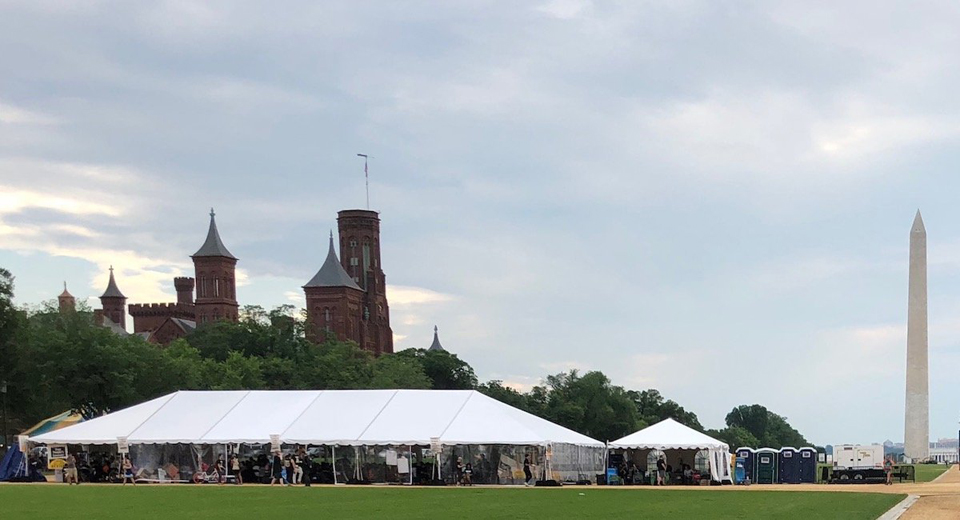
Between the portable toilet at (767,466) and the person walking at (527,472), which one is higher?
the person walking at (527,472)

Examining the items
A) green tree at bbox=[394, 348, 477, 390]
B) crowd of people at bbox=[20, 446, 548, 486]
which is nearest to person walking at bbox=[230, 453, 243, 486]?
crowd of people at bbox=[20, 446, 548, 486]

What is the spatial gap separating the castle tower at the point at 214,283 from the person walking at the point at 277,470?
108 metres

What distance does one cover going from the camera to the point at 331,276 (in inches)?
5428

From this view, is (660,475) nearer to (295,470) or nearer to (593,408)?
(295,470)

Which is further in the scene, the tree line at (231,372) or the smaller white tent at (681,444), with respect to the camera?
the tree line at (231,372)

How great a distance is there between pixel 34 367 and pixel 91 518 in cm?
4035

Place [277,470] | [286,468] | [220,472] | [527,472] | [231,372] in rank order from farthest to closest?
[231,372] < [220,472] < [277,470] < [286,468] < [527,472]

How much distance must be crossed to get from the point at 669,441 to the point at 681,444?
0.43 m

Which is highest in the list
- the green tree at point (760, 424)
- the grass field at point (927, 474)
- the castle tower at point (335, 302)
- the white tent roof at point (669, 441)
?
→ the castle tower at point (335, 302)

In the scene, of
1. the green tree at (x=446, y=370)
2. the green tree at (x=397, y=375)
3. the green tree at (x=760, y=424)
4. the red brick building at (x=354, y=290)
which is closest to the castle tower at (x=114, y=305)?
the red brick building at (x=354, y=290)

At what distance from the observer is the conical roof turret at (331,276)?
450ft

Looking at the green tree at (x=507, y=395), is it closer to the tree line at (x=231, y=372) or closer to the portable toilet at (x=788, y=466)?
the tree line at (x=231, y=372)

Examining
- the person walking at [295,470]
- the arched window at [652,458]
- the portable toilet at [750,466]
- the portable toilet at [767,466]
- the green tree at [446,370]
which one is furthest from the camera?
the green tree at [446,370]

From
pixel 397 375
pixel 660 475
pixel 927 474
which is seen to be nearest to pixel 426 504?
pixel 660 475
